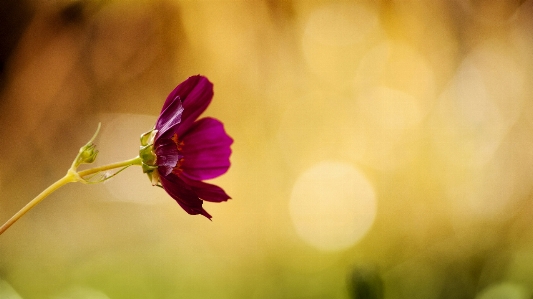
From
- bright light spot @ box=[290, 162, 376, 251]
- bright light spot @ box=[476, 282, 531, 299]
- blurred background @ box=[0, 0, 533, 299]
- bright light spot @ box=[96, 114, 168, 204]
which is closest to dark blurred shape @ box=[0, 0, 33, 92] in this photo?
blurred background @ box=[0, 0, 533, 299]

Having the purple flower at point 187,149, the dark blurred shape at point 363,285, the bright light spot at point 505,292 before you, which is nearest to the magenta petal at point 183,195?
the purple flower at point 187,149

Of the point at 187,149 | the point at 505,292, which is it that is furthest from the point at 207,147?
the point at 505,292

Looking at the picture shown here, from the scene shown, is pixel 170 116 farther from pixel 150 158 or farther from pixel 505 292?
pixel 505 292

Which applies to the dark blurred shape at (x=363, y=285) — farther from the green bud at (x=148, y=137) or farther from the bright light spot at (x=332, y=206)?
the bright light spot at (x=332, y=206)

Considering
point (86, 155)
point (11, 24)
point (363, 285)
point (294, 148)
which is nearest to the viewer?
point (86, 155)

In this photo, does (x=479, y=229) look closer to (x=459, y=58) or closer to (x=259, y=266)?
(x=459, y=58)
